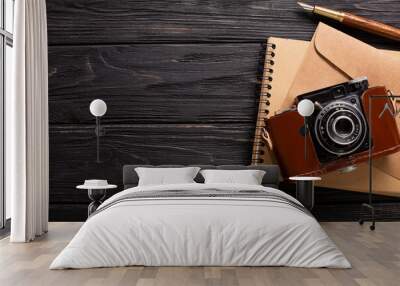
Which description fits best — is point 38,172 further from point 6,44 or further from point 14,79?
point 6,44

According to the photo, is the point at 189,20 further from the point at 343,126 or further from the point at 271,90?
the point at 343,126

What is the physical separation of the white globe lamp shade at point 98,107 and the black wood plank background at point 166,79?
13.1 inches

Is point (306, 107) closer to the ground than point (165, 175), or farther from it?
farther from it

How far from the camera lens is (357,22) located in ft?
16.8

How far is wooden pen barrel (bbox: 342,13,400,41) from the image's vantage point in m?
5.11

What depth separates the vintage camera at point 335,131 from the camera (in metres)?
4.80

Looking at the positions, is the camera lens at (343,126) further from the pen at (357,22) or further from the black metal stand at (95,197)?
the black metal stand at (95,197)

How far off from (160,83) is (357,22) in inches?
70.0

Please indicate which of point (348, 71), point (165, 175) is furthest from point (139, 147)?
point (348, 71)

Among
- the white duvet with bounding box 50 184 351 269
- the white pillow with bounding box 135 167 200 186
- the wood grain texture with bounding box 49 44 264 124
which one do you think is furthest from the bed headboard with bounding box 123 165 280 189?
the white duvet with bounding box 50 184 351 269

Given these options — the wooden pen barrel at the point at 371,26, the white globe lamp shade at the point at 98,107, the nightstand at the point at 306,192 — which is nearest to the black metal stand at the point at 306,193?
the nightstand at the point at 306,192

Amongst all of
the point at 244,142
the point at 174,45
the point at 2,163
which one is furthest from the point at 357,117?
the point at 2,163

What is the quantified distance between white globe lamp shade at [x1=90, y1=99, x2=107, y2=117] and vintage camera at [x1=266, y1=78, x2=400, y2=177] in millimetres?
1378

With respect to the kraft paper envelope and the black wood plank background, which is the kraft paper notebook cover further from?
the black wood plank background
